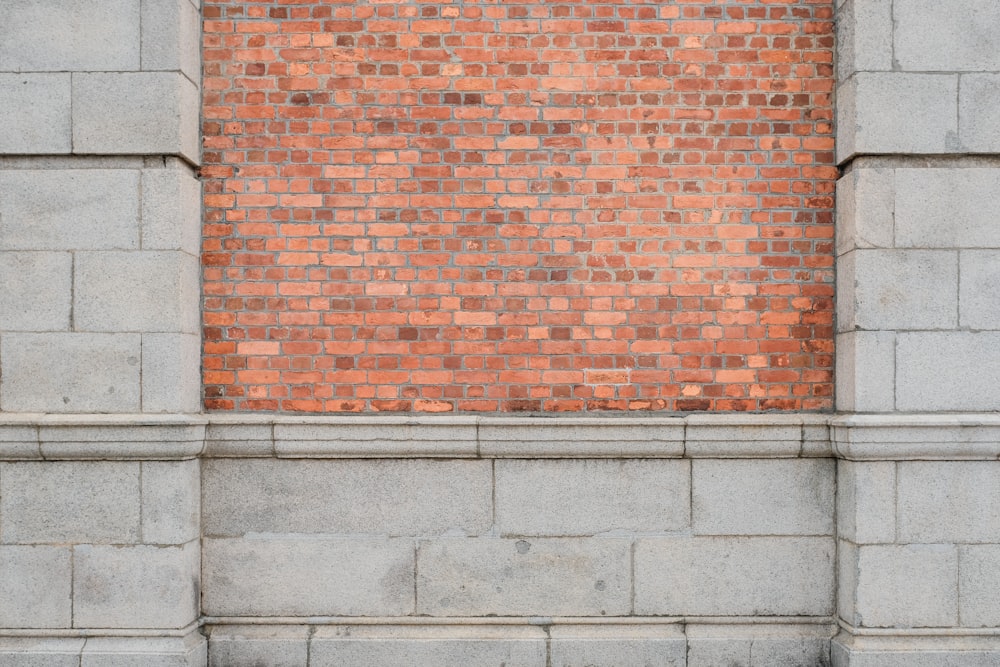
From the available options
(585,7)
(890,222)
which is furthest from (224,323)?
(890,222)

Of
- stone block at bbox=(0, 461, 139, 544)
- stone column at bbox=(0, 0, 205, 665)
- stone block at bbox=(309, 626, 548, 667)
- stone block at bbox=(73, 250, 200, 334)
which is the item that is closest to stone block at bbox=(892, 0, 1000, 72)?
stone block at bbox=(309, 626, 548, 667)

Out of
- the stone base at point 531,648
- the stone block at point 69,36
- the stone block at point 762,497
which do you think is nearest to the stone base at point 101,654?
the stone base at point 531,648

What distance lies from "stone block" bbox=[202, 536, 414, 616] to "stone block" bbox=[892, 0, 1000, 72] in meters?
3.83

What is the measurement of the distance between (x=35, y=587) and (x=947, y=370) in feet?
16.5

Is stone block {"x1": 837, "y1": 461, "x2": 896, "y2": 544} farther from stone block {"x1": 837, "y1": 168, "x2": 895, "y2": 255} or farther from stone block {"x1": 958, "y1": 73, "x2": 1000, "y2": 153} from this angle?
stone block {"x1": 958, "y1": 73, "x2": 1000, "y2": 153}

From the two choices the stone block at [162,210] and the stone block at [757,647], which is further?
the stone block at [757,647]

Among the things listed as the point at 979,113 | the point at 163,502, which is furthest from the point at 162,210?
the point at 979,113

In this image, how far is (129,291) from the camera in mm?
4164

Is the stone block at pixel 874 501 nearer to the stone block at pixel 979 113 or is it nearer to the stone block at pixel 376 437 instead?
the stone block at pixel 979 113

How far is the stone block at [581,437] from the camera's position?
4.27 meters

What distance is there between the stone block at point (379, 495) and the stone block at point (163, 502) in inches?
15.2

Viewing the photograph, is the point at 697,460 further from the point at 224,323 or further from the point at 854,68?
the point at 224,323

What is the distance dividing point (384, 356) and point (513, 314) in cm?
77

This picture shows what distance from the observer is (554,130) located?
4.41 meters
